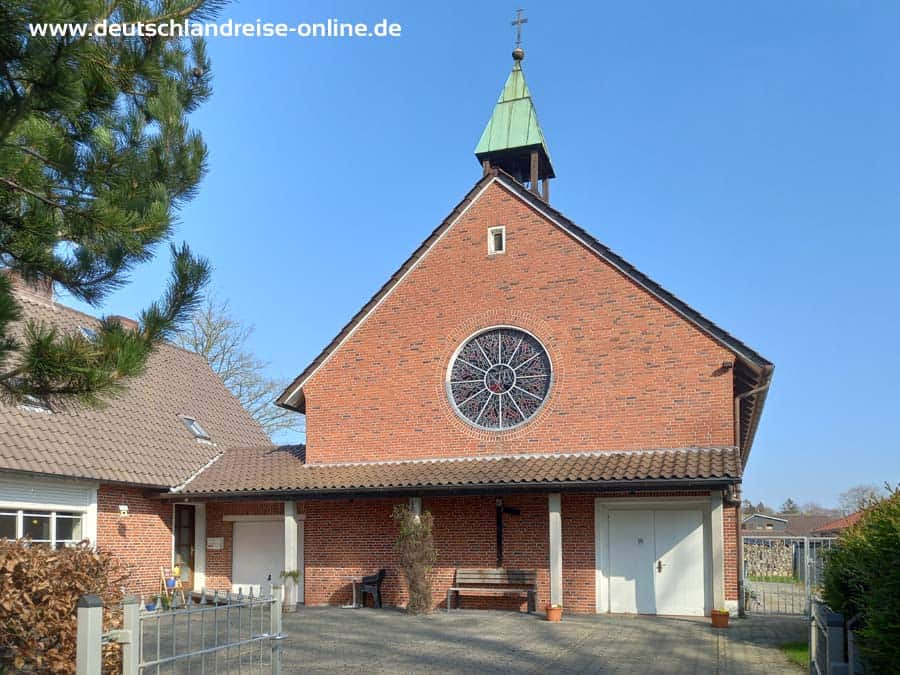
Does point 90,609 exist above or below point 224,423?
below

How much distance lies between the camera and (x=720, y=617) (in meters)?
15.3

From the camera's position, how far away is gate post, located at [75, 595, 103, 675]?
5.95 m

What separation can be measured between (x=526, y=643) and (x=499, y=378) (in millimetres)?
6791

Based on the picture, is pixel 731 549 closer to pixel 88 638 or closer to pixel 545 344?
pixel 545 344

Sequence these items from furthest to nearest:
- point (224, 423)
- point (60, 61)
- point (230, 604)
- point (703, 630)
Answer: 1. point (224, 423)
2. point (703, 630)
3. point (230, 604)
4. point (60, 61)

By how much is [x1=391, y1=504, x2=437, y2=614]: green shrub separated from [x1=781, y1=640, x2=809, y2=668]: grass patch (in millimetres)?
6842

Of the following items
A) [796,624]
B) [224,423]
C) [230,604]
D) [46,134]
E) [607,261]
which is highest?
[607,261]

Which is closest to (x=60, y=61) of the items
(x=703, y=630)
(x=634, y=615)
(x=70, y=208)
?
(x=70, y=208)

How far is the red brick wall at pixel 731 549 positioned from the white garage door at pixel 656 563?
471 mm

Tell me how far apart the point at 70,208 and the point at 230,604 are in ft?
11.6

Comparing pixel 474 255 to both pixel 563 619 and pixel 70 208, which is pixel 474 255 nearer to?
pixel 563 619

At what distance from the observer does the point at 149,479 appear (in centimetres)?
1923

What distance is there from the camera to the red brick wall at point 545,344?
1742 centimetres

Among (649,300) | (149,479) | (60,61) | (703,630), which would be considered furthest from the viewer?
(149,479)
